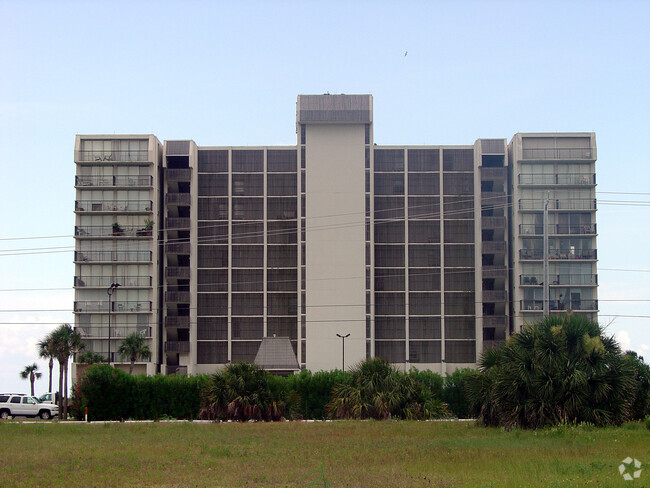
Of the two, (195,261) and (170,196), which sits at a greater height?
(170,196)

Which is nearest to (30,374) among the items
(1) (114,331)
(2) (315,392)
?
(1) (114,331)

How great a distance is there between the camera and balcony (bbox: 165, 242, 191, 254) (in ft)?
330

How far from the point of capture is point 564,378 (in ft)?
112

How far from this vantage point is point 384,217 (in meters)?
103

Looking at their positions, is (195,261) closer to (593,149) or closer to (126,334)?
(126,334)

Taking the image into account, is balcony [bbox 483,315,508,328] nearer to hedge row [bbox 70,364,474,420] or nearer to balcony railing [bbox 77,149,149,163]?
balcony railing [bbox 77,149,149,163]

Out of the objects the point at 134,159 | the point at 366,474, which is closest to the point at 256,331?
the point at 134,159

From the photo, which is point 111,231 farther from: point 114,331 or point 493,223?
point 493,223

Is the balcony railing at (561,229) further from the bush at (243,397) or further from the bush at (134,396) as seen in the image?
the bush at (243,397)

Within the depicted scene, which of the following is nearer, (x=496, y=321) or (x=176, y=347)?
(x=176, y=347)

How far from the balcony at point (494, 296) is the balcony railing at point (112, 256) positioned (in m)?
38.7

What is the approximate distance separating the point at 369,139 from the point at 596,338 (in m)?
69.8

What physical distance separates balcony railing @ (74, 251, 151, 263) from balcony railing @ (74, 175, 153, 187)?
7770 mm

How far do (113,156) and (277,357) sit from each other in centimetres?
4056
